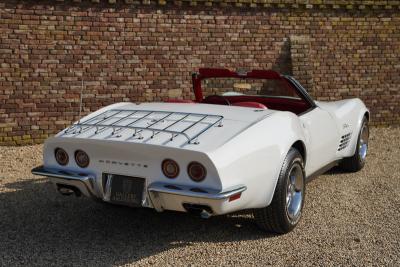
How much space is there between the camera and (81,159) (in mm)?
4246

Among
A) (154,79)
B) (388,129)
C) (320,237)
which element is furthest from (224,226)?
(388,129)

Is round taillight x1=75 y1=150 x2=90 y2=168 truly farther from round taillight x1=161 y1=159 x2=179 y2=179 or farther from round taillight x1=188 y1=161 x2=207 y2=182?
round taillight x1=188 y1=161 x2=207 y2=182

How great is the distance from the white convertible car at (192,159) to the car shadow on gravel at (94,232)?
392 millimetres

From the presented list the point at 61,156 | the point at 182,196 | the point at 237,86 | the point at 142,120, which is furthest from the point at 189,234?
the point at 237,86

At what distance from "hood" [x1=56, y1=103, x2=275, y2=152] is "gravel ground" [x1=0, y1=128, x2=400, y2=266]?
0.87m

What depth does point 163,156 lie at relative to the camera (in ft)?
12.7

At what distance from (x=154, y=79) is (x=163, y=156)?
5477 mm

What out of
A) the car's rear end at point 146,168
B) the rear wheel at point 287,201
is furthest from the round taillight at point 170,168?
the rear wheel at point 287,201

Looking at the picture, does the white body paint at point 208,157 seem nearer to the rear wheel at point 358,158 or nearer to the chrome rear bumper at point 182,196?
the chrome rear bumper at point 182,196

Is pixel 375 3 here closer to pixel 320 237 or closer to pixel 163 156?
pixel 320 237

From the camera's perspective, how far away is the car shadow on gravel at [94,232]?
13.5 feet

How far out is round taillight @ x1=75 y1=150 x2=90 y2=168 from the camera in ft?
13.8

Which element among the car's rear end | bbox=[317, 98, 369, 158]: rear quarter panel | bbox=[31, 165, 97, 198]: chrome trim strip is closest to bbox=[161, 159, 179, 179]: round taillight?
the car's rear end

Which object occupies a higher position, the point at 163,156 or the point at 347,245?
the point at 163,156
